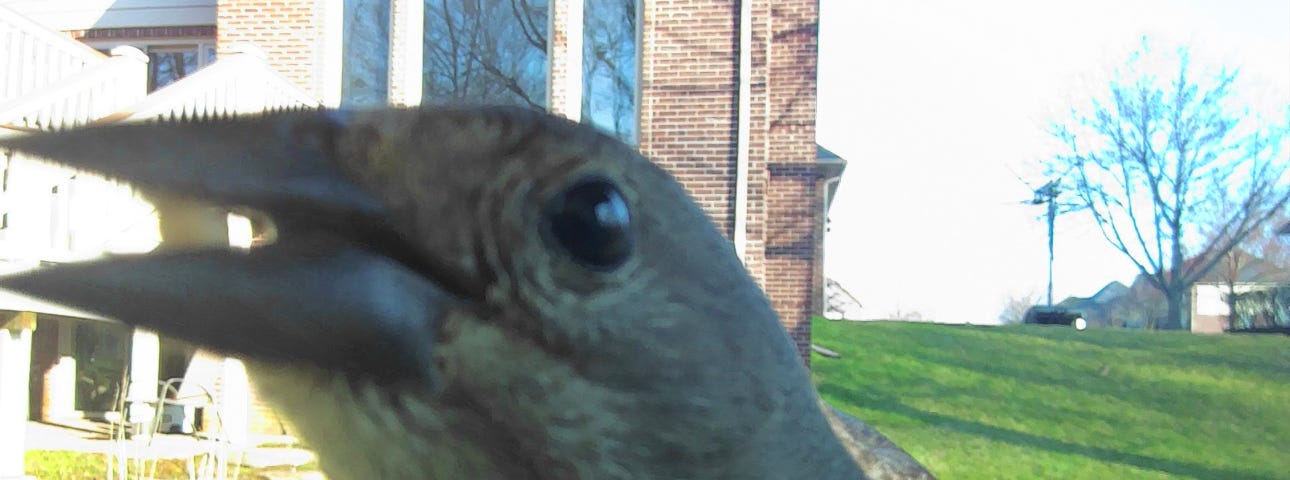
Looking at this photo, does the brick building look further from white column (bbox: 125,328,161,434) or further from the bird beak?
the bird beak

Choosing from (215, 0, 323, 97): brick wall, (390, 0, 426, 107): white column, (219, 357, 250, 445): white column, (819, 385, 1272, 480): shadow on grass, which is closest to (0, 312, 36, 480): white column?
(219, 357, 250, 445): white column

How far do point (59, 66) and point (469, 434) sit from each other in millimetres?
9713

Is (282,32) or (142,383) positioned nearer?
(142,383)

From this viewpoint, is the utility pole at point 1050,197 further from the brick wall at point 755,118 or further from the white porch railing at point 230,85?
the white porch railing at point 230,85

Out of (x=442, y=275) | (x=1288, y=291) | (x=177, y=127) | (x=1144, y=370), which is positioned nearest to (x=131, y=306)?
(x=177, y=127)

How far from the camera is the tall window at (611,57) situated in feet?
32.9

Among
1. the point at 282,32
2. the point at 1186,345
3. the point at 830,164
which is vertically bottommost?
the point at 1186,345

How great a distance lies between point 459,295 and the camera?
818mm

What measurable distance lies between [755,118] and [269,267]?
9.13m

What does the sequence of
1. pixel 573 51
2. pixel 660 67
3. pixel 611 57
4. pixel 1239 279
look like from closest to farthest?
pixel 660 67 < pixel 573 51 < pixel 611 57 < pixel 1239 279

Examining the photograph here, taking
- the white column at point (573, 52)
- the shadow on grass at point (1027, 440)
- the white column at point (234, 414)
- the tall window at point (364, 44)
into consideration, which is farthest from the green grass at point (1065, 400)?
the tall window at point (364, 44)

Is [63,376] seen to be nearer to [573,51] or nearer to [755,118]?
[573,51]

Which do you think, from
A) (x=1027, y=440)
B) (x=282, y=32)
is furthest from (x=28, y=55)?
(x=1027, y=440)

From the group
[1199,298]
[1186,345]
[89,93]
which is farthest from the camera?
[1199,298]
